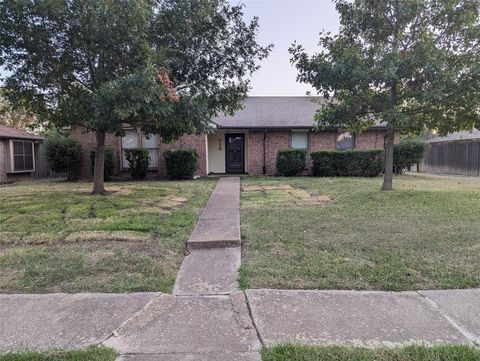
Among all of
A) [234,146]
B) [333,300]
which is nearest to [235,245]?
[333,300]

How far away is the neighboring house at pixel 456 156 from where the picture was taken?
2069cm

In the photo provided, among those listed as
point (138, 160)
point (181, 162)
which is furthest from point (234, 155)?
point (138, 160)

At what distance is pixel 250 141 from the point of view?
16875 millimetres

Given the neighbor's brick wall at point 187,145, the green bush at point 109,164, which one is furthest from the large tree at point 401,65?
the green bush at point 109,164

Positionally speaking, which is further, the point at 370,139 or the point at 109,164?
the point at 370,139

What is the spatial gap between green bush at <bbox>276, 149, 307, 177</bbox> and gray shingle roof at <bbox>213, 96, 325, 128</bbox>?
5.38 ft

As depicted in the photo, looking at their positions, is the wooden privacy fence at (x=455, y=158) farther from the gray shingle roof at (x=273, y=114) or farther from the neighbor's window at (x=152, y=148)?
the neighbor's window at (x=152, y=148)

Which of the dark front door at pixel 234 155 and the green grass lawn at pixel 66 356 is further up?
the dark front door at pixel 234 155

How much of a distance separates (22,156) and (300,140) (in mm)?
13022

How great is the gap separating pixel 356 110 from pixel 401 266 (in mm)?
6271

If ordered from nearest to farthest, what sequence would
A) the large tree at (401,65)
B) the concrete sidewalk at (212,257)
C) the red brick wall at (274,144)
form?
the concrete sidewalk at (212,257) < the large tree at (401,65) < the red brick wall at (274,144)

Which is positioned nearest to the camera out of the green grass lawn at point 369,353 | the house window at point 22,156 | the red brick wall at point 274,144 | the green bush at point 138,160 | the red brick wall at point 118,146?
the green grass lawn at point 369,353

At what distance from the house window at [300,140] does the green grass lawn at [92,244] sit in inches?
384

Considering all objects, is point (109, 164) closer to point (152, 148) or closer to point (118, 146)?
point (118, 146)
